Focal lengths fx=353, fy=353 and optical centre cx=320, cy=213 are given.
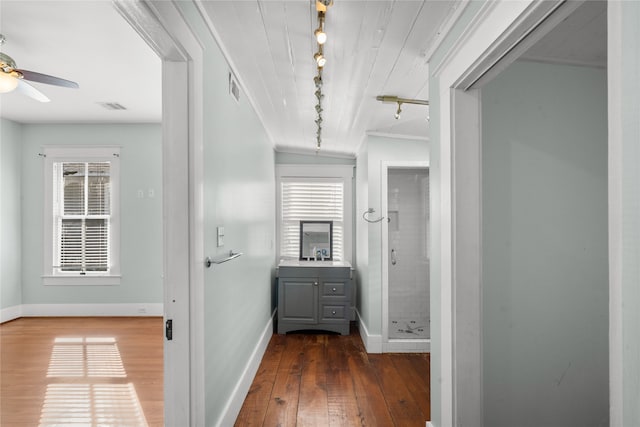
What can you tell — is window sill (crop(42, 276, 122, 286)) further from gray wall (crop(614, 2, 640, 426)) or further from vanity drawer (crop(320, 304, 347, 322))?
gray wall (crop(614, 2, 640, 426))

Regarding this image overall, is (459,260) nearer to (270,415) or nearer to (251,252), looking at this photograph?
(270,415)

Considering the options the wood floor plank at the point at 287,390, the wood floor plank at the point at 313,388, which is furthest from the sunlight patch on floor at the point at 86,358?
the wood floor plank at the point at 313,388

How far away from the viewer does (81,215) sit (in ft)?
15.6

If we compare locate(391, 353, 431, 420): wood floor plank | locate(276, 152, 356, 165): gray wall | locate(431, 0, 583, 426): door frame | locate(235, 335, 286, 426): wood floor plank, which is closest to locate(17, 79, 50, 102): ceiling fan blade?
locate(276, 152, 356, 165): gray wall

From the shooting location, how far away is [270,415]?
2.44 meters

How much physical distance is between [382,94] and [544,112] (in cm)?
113

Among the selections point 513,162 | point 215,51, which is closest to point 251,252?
point 215,51

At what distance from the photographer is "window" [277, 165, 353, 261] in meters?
5.02

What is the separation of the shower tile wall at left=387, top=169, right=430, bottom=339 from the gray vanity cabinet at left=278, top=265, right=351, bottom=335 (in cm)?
84

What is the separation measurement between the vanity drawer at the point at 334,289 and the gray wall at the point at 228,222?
0.93 metres

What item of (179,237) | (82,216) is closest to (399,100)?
(179,237)

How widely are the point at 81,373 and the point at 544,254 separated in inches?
141

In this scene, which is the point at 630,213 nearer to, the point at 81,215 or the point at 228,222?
the point at 228,222

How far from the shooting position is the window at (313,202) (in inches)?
198
